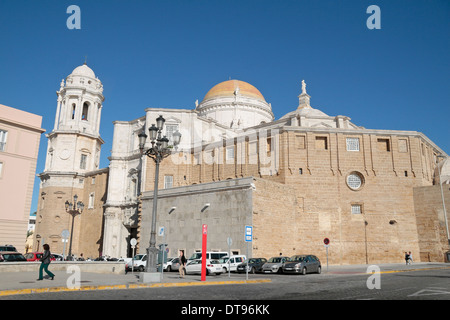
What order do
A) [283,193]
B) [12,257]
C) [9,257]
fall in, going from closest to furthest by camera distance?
[9,257] < [12,257] < [283,193]

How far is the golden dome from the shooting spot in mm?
61250

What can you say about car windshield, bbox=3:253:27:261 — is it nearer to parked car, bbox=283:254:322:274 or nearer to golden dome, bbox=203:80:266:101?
parked car, bbox=283:254:322:274

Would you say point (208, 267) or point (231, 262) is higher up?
point (231, 262)

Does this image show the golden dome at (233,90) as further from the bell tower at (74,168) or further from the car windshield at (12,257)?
the car windshield at (12,257)

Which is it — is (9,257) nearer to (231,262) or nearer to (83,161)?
(231,262)

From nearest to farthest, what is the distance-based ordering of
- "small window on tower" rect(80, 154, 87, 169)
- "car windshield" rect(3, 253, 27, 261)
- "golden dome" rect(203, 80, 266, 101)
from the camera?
1. "car windshield" rect(3, 253, 27, 261)
2. "small window on tower" rect(80, 154, 87, 169)
3. "golden dome" rect(203, 80, 266, 101)

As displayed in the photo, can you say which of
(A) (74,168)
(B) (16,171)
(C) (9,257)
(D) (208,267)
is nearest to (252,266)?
(D) (208,267)

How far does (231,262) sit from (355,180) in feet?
57.6

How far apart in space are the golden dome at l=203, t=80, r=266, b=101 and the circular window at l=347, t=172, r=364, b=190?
29.3 meters

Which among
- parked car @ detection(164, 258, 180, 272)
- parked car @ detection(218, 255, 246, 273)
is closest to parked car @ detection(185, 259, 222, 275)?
parked car @ detection(218, 255, 246, 273)

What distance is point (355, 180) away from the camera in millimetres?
36188

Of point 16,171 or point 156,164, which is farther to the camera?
point 16,171
